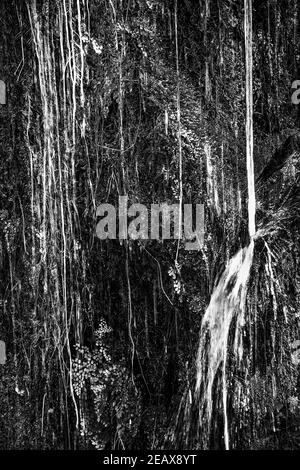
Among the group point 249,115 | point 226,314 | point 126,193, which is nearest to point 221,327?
point 226,314

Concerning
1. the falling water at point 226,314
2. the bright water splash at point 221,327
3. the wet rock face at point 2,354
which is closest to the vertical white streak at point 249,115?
the falling water at point 226,314

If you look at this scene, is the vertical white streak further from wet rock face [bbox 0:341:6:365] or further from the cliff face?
wet rock face [bbox 0:341:6:365]

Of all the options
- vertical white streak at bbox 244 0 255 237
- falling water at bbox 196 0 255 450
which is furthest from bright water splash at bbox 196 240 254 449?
vertical white streak at bbox 244 0 255 237

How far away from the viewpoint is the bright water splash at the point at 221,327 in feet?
9.49

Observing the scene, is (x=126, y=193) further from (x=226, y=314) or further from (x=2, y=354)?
(x=2, y=354)

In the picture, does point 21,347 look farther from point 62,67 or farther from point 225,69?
point 225,69

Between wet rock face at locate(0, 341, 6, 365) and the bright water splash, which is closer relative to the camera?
the bright water splash

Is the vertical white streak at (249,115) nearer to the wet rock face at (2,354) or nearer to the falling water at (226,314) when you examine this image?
the falling water at (226,314)

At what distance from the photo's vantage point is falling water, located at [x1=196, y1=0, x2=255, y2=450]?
2895 millimetres

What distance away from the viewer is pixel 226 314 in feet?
9.72

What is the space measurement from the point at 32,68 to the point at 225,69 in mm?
1022

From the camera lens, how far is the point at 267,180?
313cm

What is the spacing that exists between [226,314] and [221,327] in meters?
0.07
